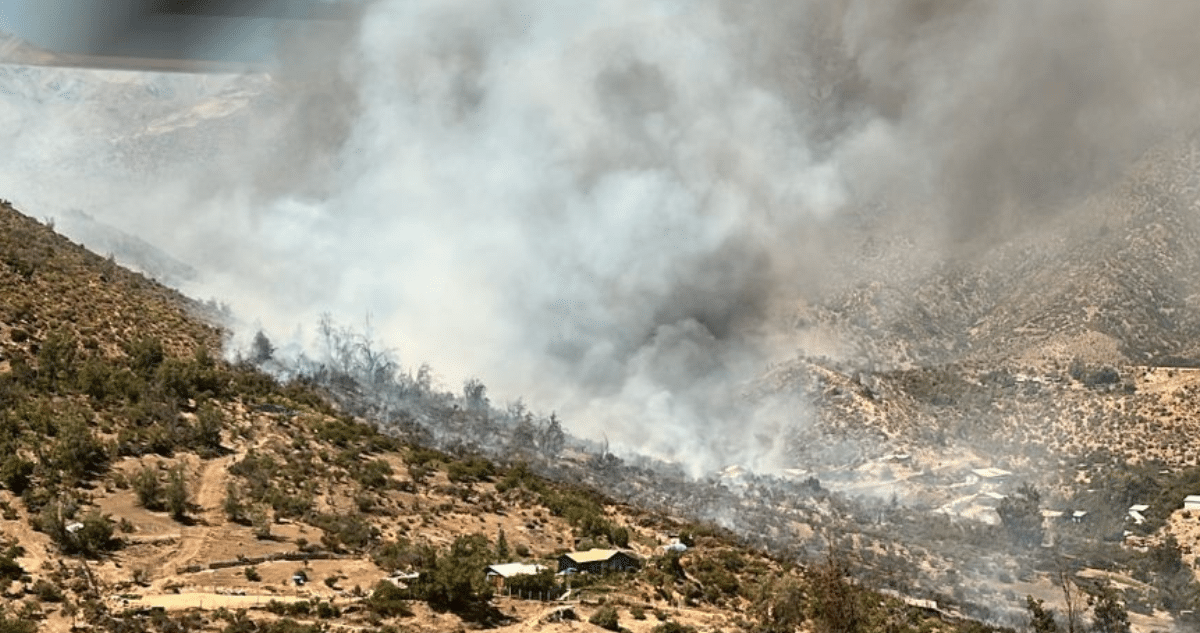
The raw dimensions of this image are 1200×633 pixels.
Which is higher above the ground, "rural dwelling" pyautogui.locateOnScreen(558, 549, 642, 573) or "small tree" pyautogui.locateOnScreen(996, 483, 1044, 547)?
"small tree" pyautogui.locateOnScreen(996, 483, 1044, 547)

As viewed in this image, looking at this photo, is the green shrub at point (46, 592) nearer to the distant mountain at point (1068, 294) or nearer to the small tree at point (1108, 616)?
the small tree at point (1108, 616)

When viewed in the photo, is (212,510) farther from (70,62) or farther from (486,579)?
(70,62)

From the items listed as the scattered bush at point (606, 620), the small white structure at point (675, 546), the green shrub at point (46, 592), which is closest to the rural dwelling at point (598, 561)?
the small white structure at point (675, 546)

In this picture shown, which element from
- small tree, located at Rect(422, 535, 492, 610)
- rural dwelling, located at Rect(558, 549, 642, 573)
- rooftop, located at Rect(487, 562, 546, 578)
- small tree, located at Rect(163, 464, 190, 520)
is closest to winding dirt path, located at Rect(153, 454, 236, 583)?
small tree, located at Rect(163, 464, 190, 520)

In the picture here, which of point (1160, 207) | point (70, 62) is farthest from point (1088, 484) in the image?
point (70, 62)

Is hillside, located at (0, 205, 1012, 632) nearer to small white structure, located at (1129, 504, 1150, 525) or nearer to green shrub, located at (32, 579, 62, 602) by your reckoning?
green shrub, located at (32, 579, 62, 602)

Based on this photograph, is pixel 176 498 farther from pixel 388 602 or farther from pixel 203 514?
pixel 388 602
